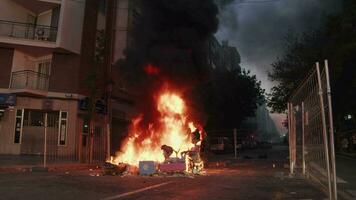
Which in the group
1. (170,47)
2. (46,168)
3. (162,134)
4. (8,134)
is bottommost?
(46,168)

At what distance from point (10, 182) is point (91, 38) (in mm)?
17070

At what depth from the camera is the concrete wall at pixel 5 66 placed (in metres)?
25.3

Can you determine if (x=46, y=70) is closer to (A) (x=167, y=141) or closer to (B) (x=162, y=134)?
(B) (x=162, y=134)

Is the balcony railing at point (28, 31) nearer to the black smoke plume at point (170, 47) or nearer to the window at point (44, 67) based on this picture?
the window at point (44, 67)

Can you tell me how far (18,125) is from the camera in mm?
25000

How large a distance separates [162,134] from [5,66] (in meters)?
13.3

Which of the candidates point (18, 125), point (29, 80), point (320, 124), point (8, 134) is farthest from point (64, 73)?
point (320, 124)

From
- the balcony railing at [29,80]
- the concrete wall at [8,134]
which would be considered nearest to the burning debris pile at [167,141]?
the concrete wall at [8,134]

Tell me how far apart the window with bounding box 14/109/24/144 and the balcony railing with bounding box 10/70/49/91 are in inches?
61.5

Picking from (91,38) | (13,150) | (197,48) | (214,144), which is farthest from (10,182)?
(214,144)

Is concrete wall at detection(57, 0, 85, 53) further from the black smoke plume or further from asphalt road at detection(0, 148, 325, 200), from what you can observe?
asphalt road at detection(0, 148, 325, 200)

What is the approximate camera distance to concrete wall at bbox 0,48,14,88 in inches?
997

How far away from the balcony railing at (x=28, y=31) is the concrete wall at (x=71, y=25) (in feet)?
4.22

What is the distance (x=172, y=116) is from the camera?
57.1ft
